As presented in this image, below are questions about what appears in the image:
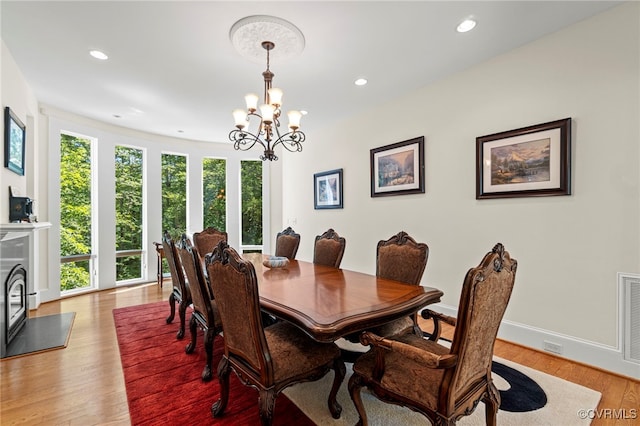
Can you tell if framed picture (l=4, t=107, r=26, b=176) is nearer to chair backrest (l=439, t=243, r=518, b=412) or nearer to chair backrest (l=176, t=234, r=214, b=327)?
chair backrest (l=176, t=234, r=214, b=327)

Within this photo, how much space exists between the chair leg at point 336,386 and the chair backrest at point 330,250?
142 cm

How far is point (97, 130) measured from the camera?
16.1 feet

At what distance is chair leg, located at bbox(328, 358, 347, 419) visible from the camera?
1.75 metres

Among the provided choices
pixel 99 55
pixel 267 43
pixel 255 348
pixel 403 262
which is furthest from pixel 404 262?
pixel 99 55

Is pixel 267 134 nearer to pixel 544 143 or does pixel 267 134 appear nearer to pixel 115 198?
pixel 544 143

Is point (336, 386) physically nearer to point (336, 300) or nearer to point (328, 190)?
point (336, 300)

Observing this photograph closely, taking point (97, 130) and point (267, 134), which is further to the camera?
point (97, 130)

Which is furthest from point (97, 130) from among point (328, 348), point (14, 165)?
point (328, 348)

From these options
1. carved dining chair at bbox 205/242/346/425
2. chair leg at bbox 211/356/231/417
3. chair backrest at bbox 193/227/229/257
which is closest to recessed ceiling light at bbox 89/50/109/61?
chair backrest at bbox 193/227/229/257

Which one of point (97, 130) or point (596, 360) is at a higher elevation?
point (97, 130)

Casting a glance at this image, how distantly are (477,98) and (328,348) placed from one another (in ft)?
9.75

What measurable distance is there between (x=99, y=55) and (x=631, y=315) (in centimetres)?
516

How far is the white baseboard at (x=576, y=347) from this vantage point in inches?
89.1

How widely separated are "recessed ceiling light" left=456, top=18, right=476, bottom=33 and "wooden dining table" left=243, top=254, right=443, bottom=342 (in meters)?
2.18
